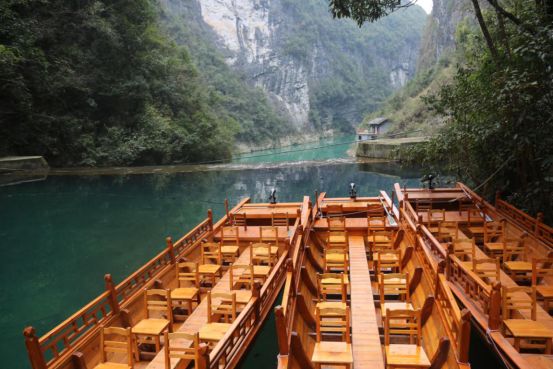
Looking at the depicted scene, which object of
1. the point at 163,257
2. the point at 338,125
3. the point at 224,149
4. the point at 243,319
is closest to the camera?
the point at 243,319

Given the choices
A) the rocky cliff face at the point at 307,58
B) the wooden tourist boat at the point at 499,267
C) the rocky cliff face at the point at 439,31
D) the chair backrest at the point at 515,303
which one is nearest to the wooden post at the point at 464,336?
the wooden tourist boat at the point at 499,267

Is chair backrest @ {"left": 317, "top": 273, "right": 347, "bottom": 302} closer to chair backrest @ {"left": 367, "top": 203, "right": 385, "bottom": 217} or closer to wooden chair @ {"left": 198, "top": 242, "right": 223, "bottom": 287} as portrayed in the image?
wooden chair @ {"left": 198, "top": 242, "right": 223, "bottom": 287}

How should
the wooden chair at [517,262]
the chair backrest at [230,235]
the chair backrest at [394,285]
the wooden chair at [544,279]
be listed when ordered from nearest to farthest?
the wooden chair at [544,279]
the chair backrest at [394,285]
the wooden chair at [517,262]
the chair backrest at [230,235]

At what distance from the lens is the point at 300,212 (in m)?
9.38

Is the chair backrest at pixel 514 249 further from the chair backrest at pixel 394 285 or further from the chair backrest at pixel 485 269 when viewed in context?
the chair backrest at pixel 394 285

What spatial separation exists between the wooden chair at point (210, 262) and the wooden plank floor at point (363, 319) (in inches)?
100

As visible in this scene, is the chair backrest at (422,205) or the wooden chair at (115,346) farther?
the chair backrest at (422,205)

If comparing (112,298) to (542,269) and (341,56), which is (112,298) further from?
(341,56)

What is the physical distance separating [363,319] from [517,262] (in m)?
3.08

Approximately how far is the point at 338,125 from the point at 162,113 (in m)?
71.3

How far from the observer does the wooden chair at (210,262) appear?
7355 mm

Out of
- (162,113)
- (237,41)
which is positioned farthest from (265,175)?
(237,41)

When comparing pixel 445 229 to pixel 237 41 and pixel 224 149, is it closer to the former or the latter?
pixel 224 149

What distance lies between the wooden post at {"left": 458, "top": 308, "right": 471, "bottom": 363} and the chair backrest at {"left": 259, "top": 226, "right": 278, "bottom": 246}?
512cm
